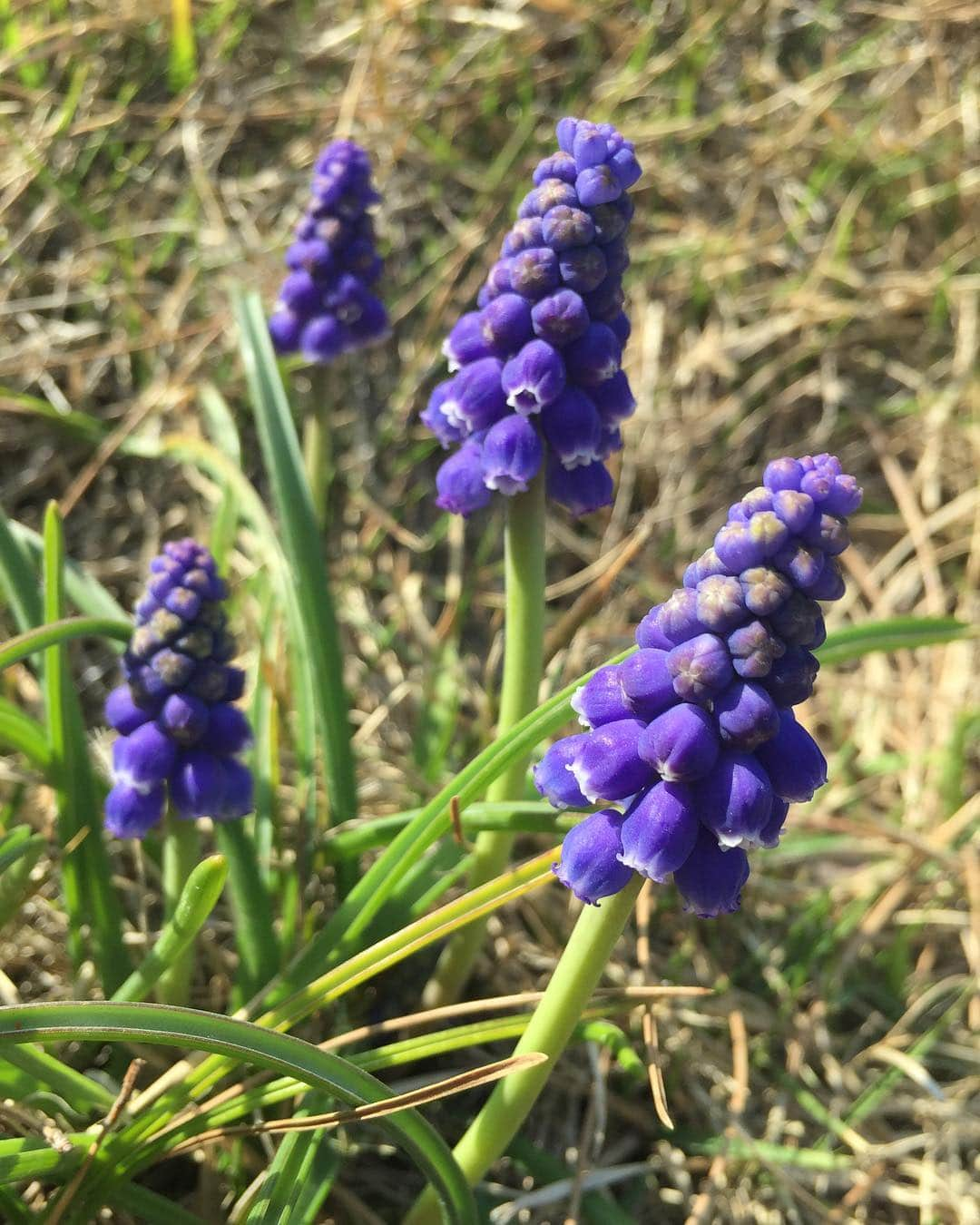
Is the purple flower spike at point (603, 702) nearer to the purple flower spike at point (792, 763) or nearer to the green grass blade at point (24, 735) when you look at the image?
the purple flower spike at point (792, 763)

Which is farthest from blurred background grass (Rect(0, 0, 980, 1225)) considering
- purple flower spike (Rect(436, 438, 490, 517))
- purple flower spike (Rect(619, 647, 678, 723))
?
purple flower spike (Rect(619, 647, 678, 723))

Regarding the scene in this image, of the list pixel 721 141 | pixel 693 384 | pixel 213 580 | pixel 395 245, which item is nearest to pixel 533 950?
pixel 213 580

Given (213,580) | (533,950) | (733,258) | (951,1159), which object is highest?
(213,580)

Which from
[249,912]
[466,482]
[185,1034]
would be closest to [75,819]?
[249,912]

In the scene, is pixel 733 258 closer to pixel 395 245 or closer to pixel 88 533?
pixel 395 245

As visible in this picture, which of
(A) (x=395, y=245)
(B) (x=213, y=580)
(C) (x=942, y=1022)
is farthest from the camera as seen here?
(A) (x=395, y=245)

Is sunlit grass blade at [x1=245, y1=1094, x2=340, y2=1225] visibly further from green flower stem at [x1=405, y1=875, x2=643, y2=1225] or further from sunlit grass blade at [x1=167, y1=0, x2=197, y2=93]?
sunlit grass blade at [x1=167, y1=0, x2=197, y2=93]

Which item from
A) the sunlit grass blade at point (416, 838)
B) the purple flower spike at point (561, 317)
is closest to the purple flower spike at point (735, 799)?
the sunlit grass blade at point (416, 838)
